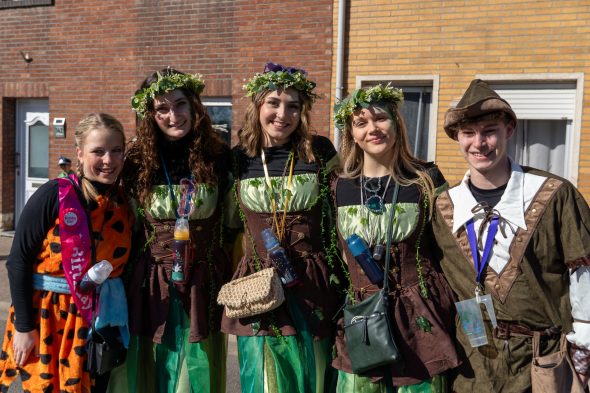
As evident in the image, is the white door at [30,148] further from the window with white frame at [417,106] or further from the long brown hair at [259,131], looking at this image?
the long brown hair at [259,131]

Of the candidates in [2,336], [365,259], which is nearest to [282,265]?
[365,259]

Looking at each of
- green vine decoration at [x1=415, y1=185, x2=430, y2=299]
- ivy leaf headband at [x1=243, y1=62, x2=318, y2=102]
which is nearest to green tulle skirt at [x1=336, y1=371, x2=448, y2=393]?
green vine decoration at [x1=415, y1=185, x2=430, y2=299]

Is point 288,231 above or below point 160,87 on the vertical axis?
below

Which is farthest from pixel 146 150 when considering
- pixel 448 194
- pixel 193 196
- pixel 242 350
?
pixel 448 194

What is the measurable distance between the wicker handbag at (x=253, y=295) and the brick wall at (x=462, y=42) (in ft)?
14.1

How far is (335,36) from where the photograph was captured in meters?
7.62

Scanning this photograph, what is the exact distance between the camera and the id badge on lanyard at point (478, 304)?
251 cm

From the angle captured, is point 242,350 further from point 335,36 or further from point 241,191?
point 335,36

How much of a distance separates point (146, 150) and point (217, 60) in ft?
17.7

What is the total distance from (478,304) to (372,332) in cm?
49

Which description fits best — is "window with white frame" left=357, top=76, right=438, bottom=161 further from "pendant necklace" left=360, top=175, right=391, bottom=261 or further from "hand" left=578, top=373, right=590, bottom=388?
"hand" left=578, top=373, right=590, bottom=388

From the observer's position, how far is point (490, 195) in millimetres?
2615

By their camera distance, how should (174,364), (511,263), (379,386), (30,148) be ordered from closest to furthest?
(511,263), (379,386), (174,364), (30,148)

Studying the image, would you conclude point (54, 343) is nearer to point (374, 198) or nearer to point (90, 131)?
point (90, 131)
